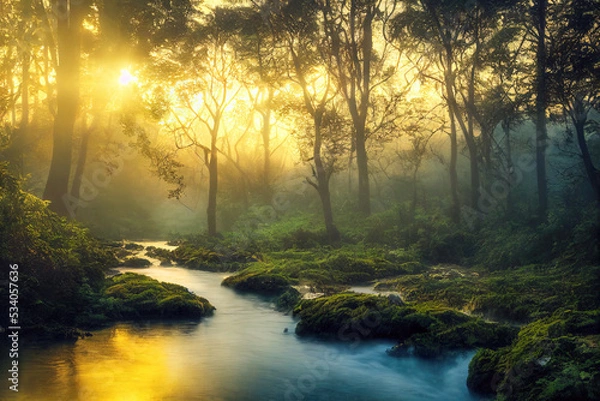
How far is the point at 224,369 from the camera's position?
37.5 feet

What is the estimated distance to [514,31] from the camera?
31.7 metres

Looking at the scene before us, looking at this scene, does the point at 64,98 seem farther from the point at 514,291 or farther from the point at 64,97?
the point at 514,291

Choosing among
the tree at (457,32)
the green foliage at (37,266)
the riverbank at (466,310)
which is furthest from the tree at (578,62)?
the green foliage at (37,266)

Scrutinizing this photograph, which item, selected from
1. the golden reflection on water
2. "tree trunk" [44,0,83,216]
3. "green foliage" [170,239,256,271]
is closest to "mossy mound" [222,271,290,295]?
"green foliage" [170,239,256,271]

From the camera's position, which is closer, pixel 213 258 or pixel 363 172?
pixel 213 258

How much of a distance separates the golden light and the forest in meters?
0.16

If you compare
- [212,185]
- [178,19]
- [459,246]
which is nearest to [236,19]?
[178,19]

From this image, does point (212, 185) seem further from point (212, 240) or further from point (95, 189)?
point (95, 189)

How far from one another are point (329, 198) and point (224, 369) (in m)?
21.4

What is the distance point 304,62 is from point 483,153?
13140 millimetres

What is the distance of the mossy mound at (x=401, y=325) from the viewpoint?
12.3m

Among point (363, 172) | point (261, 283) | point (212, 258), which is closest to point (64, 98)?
point (212, 258)

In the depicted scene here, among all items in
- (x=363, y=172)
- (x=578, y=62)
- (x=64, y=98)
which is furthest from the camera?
(x=363, y=172)

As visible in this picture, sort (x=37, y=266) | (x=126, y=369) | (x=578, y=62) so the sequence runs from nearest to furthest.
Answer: (x=126, y=369), (x=37, y=266), (x=578, y=62)
